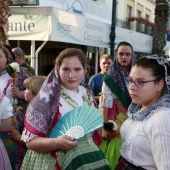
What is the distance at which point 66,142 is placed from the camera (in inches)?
73.7

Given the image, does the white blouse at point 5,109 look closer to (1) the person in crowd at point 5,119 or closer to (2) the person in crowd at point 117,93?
(1) the person in crowd at point 5,119

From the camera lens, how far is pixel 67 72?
219cm

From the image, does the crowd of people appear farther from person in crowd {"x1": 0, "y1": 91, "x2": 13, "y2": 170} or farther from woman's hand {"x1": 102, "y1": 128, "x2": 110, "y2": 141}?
woman's hand {"x1": 102, "y1": 128, "x2": 110, "y2": 141}

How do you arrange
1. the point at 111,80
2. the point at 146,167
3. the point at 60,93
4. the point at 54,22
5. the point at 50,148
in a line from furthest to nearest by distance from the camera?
1. the point at 54,22
2. the point at 111,80
3. the point at 60,93
4. the point at 50,148
5. the point at 146,167

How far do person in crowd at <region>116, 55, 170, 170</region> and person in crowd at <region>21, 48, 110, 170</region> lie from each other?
0.24 m

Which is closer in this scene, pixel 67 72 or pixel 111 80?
pixel 67 72

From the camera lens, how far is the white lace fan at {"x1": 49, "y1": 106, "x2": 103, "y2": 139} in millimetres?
1992

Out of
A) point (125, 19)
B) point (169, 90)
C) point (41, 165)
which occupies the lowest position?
point (41, 165)

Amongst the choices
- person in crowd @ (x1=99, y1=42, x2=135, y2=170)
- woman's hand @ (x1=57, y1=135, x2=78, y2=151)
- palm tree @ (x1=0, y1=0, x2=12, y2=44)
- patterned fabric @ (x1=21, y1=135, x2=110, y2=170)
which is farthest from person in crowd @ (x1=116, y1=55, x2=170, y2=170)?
palm tree @ (x1=0, y1=0, x2=12, y2=44)

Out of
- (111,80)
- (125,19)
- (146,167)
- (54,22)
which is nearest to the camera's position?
(146,167)

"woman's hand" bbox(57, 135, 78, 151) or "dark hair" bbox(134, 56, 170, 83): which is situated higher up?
"dark hair" bbox(134, 56, 170, 83)

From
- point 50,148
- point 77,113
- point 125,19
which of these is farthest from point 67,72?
point 125,19

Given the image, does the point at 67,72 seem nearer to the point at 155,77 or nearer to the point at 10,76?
the point at 155,77

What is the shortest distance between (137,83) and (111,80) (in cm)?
174
